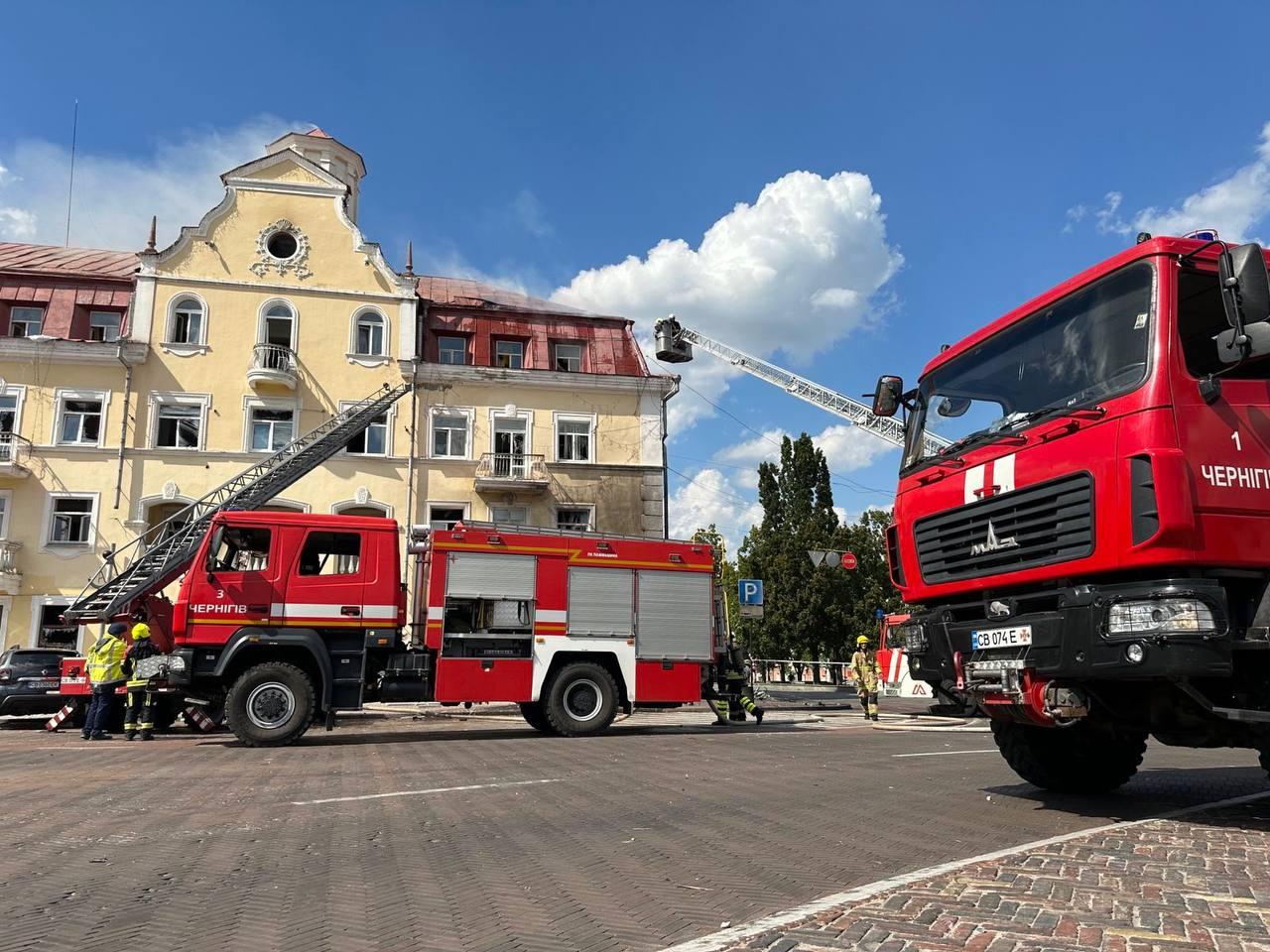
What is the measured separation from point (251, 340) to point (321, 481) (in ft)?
15.4

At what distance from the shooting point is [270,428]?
27.2 metres

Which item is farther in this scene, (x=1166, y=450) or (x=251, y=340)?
(x=251, y=340)

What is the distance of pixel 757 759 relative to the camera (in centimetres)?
1108

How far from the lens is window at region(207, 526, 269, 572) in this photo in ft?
42.1

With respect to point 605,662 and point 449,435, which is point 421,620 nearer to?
point 605,662

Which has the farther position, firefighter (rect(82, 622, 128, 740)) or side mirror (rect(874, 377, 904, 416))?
firefighter (rect(82, 622, 128, 740))

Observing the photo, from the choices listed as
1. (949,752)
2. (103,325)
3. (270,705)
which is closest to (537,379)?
(103,325)

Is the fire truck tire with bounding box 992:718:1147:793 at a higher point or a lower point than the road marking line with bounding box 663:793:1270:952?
higher

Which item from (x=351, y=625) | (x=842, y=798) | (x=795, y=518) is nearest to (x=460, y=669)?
(x=351, y=625)

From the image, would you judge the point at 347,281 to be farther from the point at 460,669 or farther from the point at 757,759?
the point at 757,759

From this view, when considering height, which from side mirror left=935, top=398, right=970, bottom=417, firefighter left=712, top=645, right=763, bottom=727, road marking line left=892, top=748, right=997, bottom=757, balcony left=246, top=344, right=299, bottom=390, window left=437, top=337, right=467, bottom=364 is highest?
window left=437, top=337, right=467, bottom=364

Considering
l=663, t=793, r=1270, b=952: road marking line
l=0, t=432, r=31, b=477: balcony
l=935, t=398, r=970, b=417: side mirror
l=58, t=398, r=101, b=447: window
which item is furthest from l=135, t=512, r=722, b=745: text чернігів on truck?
l=58, t=398, r=101, b=447: window

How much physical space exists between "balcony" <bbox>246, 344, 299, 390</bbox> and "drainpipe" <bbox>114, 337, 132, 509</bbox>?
3.18m

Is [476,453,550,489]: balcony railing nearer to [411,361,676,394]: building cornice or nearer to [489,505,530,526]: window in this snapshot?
[489,505,530,526]: window
